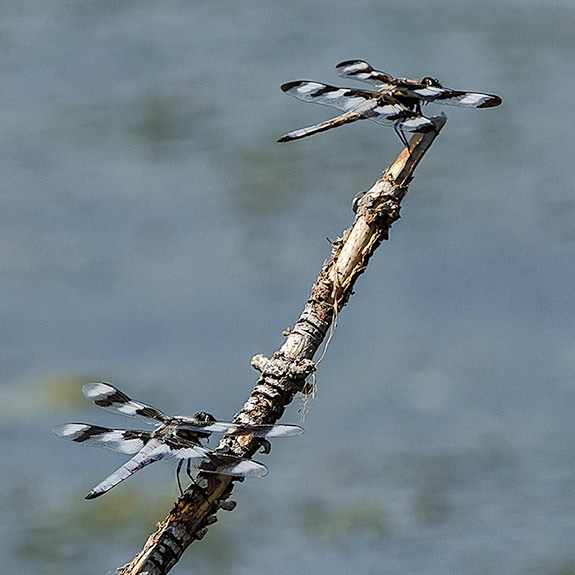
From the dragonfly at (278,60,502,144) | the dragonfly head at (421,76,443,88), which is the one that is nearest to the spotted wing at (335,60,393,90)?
the dragonfly at (278,60,502,144)

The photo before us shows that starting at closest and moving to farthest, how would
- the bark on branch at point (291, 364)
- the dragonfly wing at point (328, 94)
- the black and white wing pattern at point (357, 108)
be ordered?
1. the bark on branch at point (291, 364)
2. the black and white wing pattern at point (357, 108)
3. the dragonfly wing at point (328, 94)

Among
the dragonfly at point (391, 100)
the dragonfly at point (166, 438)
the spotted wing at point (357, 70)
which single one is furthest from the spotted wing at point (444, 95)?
the dragonfly at point (166, 438)

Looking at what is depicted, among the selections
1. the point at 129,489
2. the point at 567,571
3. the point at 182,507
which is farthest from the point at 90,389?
the point at 567,571

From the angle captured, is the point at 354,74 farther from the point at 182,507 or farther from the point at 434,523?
the point at 434,523

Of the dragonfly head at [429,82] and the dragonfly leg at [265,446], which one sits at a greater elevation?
the dragonfly head at [429,82]

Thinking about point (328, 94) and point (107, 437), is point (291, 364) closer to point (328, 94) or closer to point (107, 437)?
point (107, 437)

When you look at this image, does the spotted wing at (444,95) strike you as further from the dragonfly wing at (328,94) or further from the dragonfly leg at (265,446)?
the dragonfly leg at (265,446)

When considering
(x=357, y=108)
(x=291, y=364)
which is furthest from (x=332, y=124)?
(x=291, y=364)
